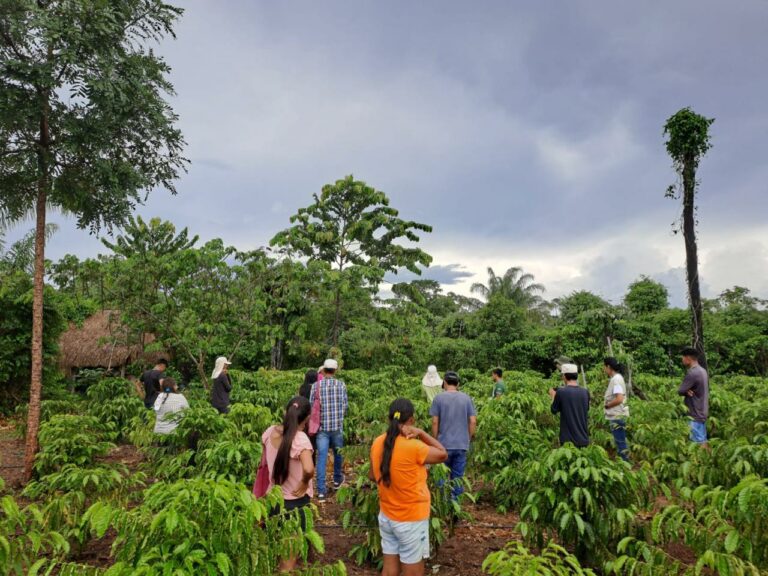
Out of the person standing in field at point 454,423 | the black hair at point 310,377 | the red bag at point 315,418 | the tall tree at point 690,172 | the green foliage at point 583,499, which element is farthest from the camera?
the tall tree at point 690,172

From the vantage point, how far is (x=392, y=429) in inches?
127

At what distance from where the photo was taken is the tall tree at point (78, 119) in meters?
6.11

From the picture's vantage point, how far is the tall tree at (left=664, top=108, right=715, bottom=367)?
38.2 feet

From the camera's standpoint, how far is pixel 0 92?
6.08 m

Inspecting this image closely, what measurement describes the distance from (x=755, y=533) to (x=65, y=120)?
8.43 meters

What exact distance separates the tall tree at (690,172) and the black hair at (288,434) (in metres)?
11.4

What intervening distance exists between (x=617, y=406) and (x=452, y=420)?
2.60 metres

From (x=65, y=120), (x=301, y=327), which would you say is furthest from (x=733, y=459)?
(x=301, y=327)


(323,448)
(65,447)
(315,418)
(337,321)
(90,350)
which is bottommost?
(323,448)

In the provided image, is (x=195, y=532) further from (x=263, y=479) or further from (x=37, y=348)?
(x=37, y=348)

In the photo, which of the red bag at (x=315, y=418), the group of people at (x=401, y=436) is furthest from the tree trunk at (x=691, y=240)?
the red bag at (x=315, y=418)

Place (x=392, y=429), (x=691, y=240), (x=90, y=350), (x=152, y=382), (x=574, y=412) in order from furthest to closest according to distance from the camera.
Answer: (x=90, y=350) < (x=691, y=240) < (x=152, y=382) < (x=574, y=412) < (x=392, y=429)

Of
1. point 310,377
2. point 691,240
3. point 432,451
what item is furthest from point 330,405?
point 691,240

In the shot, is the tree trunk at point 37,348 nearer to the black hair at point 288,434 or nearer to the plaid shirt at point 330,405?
the plaid shirt at point 330,405
